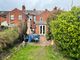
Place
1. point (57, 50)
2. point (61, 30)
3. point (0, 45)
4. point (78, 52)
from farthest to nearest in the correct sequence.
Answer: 1. point (57, 50)
2. point (61, 30)
3. point (78, 52)
4. point (0, 45)

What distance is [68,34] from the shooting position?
25.1m

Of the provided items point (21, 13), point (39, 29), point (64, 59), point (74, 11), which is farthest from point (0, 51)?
point (21, 13)

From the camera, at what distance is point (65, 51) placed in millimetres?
25703

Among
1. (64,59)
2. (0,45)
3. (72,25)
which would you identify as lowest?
(64,59)

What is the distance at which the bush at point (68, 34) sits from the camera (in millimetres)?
24609

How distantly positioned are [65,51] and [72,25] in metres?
2.73

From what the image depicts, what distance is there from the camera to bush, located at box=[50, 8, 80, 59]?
24609 millimetres

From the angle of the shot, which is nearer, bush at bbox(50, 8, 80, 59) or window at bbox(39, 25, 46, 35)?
bush at bbox(50, 8, 80, 59)

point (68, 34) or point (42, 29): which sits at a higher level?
point (68, 34)

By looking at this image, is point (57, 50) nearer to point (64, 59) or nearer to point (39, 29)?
point (64, 59)

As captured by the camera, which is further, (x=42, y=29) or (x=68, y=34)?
(x=42, y=29)

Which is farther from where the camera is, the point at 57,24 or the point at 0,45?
the point at 57,24

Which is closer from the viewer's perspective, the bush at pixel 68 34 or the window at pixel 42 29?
the bush at pixel 68 34

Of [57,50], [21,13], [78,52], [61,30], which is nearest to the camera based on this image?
[78,52]
